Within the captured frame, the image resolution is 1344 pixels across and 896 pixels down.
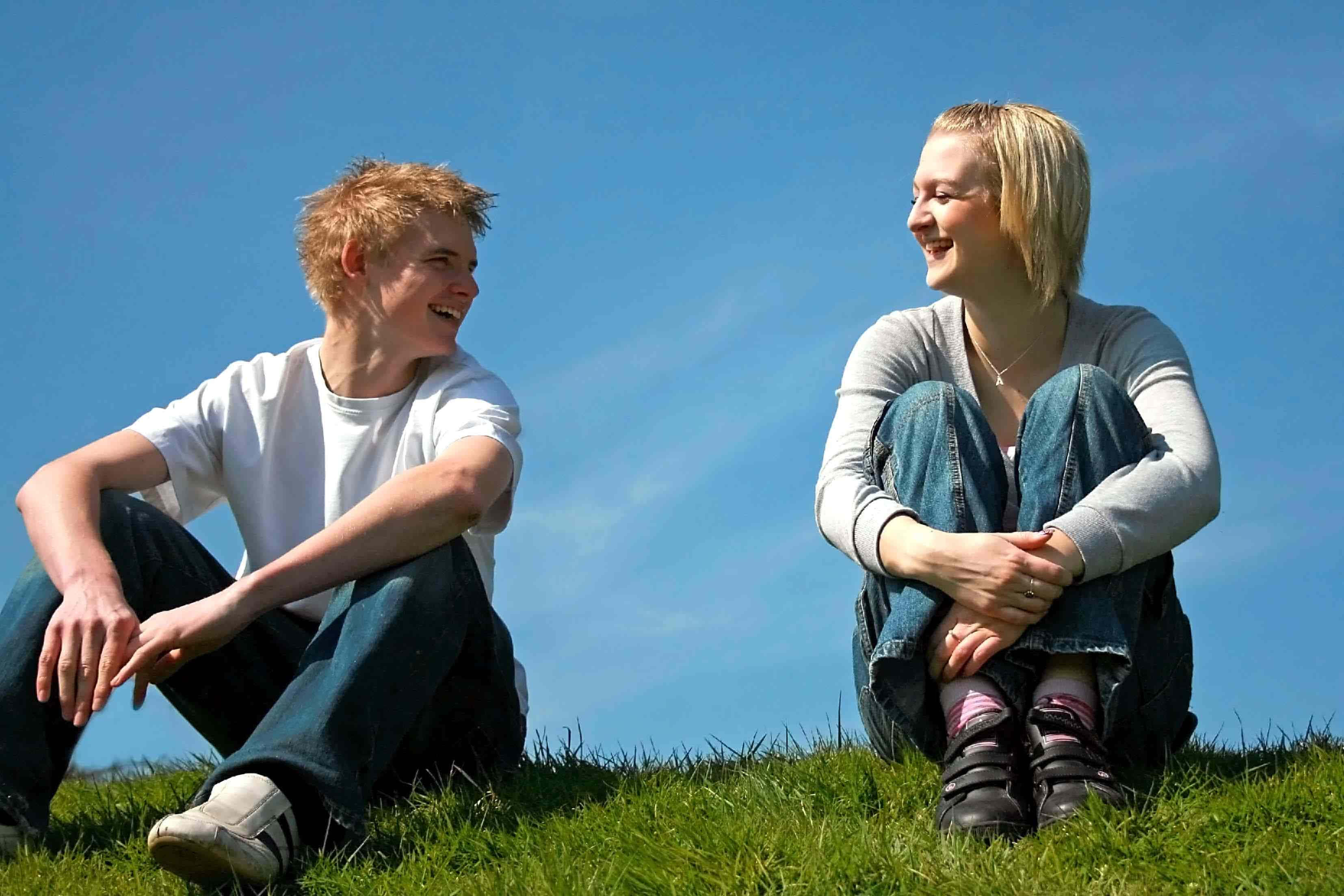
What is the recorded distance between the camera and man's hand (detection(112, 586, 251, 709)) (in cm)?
423

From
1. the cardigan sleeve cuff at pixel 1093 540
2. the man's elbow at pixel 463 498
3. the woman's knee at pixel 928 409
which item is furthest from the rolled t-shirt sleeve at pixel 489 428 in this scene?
the cardigan sleeve cuff at pixel 1093 540

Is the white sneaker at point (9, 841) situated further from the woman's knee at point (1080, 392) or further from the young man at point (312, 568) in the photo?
the woman's knee at point (1080, 392)

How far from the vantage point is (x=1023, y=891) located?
330 centimetres

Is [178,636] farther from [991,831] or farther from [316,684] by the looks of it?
[991,831]

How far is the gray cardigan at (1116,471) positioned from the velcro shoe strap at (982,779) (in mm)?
→ 581

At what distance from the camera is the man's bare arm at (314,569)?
4258mm

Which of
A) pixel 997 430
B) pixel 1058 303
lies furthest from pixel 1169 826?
pixel 1058 303

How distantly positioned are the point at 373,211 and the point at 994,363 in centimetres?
231

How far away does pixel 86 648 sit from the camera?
422cm

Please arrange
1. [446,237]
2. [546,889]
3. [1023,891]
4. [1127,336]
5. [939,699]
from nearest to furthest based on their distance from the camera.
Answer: [1023,891]
[546,889]
[939,699]
[1127,336]
[446,237]

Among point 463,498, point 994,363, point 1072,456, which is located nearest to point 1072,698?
point 1072,456

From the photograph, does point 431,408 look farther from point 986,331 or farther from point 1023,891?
point 1023,891

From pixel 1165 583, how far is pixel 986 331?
1.06 metres

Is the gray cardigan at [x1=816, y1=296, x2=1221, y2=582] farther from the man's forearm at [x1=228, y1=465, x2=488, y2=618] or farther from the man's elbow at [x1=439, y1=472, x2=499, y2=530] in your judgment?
the man's forearm at [x1=228, y1=465, x2=488, y2=618]
